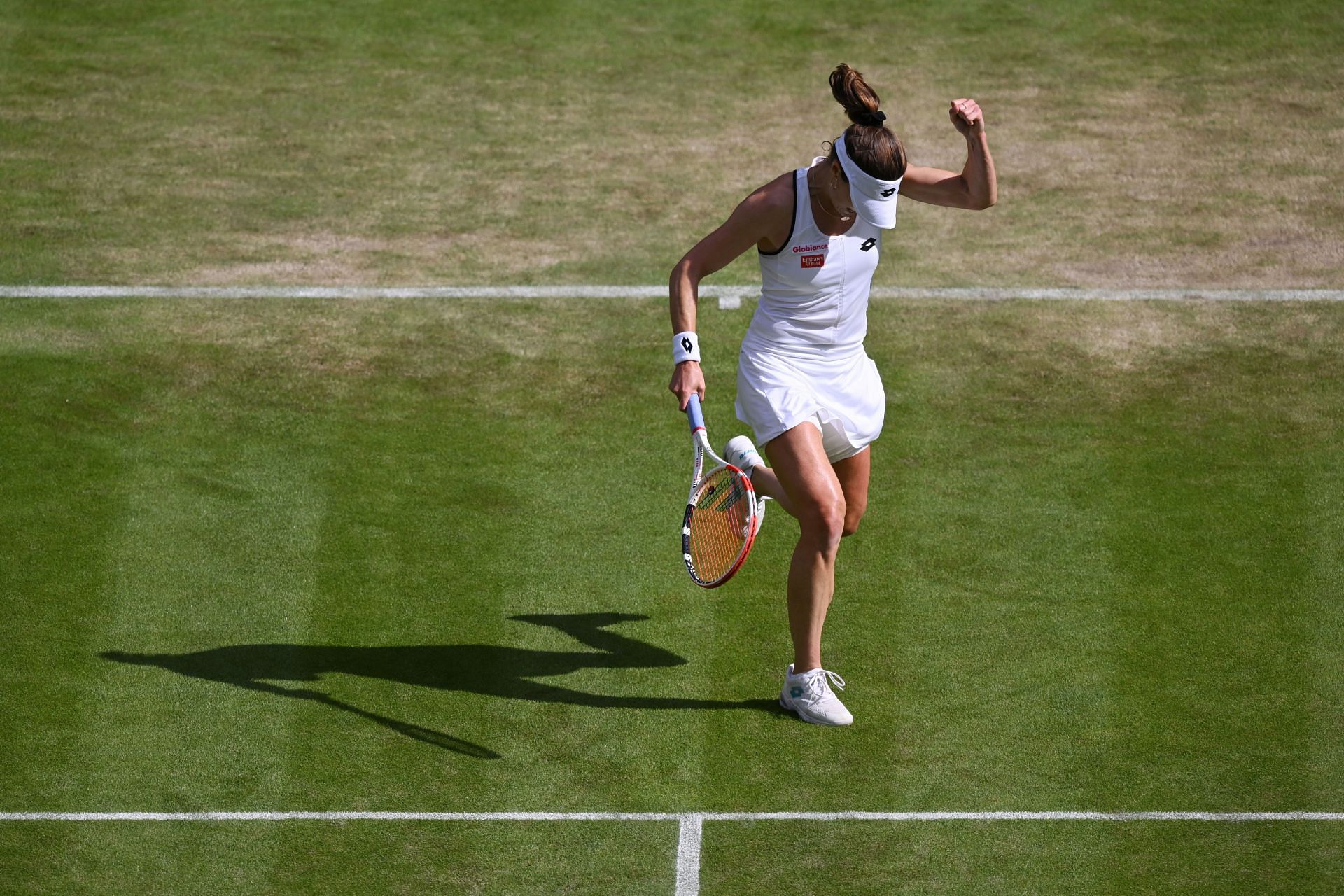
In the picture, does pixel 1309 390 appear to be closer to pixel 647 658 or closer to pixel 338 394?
pixel 647 658

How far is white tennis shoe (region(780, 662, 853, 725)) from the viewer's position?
7441 mm

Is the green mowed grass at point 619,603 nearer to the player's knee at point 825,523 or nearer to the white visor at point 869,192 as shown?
the player's knee at point 825,523

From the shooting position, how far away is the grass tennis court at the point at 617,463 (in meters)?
6.96

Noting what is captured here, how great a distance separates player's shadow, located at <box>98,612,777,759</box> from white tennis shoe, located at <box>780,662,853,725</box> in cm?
20

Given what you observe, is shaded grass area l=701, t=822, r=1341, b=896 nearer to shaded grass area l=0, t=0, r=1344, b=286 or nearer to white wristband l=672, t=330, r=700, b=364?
white wristband l=672, t=330, r=700, b=364

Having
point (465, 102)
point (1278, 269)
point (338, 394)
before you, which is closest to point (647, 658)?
point (338, 394)

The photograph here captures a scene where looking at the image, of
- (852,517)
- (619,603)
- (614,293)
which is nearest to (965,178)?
(852,517)

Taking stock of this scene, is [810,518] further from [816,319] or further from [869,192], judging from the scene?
[869,192]

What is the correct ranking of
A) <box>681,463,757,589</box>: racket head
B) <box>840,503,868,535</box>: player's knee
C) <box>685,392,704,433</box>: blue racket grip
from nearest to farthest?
<box>681,463,757,589</box>: racket head → <box>685,392,704,433</box>: blue racket grip → <box>840,503,868,535</box>: player's knee

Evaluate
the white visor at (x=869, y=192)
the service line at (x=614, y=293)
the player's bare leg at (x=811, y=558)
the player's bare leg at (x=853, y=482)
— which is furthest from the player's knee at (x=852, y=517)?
the service line at (x=614, y=293)

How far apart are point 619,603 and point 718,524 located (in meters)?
1.34

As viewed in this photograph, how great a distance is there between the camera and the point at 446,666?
7930 mm

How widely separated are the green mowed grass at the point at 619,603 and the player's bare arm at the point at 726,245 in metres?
1.54

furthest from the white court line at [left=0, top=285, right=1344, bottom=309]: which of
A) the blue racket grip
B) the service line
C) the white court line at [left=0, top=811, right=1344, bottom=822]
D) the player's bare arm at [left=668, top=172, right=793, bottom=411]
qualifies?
the white court line at [left=0, top=811, right=1344, bottom=822]
